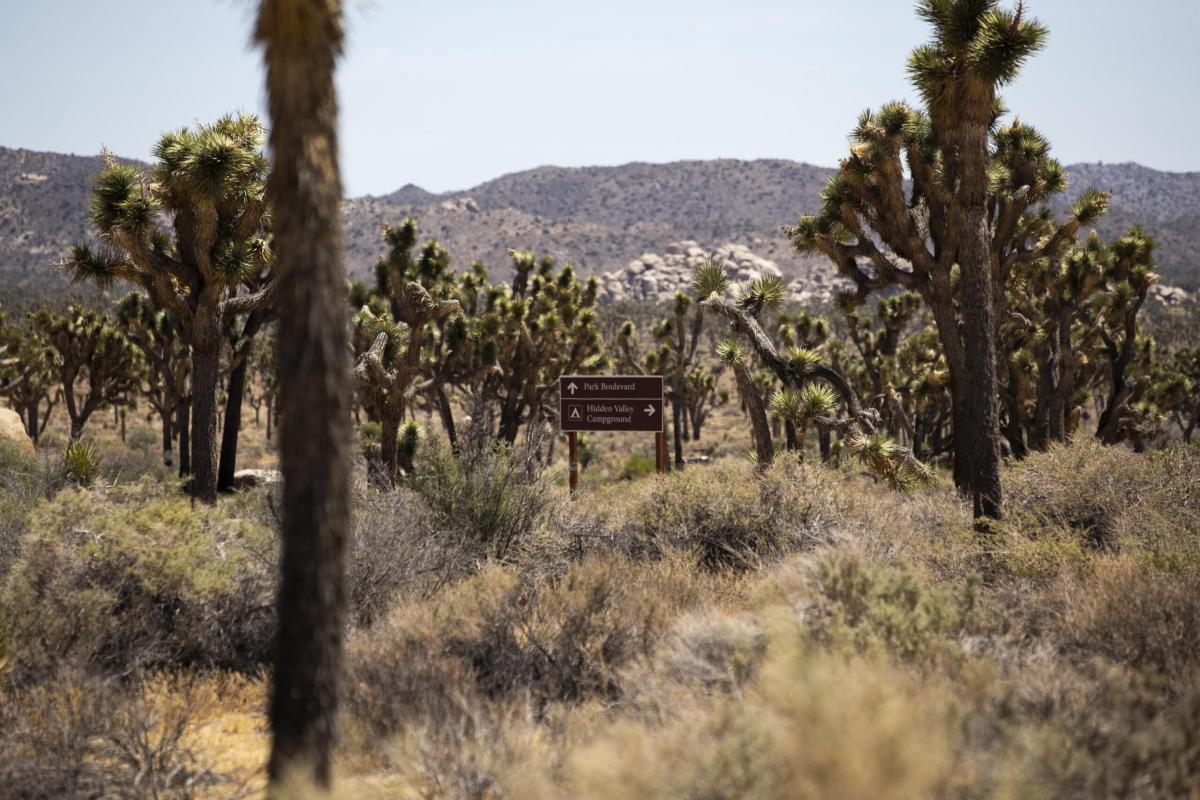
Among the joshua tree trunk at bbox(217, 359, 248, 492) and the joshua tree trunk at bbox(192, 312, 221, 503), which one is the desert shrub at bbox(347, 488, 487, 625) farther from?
the joshua tree trunk at bbox(217, 359, 248, 492)

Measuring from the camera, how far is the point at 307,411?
4191 mm

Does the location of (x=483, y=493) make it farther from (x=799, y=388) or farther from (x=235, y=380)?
(x=235, y=380)

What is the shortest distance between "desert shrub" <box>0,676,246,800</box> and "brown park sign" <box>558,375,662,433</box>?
9190 millimetres

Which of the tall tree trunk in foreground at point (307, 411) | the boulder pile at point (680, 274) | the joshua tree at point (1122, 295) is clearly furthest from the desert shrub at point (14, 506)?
the boulder pile at point (680, 274)

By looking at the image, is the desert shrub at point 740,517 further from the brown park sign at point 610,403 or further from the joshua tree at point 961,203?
the brown park sign at point 610,403

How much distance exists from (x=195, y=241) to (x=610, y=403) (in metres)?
6.87

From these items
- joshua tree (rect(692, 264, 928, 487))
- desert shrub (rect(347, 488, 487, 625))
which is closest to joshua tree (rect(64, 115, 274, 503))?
desert shrub (rect(347, 488, 487, 625))

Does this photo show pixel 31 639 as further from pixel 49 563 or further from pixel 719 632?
pixel 719 632

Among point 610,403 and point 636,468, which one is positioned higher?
point 610,403

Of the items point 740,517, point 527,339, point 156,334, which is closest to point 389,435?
point 527,339

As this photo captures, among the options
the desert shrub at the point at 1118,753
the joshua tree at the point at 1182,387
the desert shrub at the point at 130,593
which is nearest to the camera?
the desert shrub at the point at 1118,753

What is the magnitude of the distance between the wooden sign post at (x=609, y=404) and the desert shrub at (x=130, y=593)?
710 cm

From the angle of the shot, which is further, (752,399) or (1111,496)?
(752,399)

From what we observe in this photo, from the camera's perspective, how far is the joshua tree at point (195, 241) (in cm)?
1145
